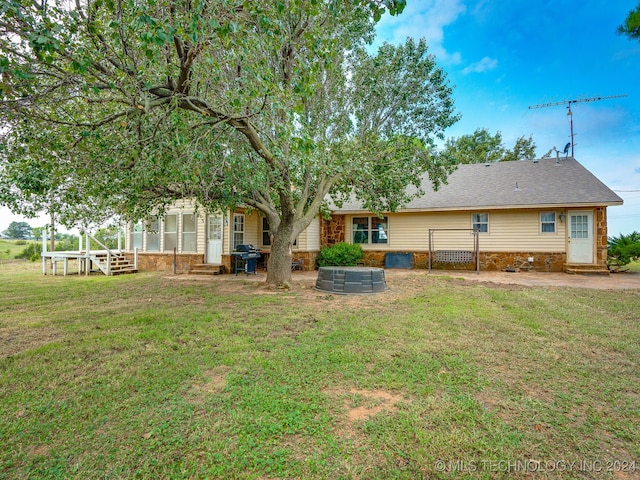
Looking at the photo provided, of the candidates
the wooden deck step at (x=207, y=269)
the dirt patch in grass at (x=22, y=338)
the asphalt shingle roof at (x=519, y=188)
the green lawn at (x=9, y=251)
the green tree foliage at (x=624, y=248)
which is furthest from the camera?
the green lawn at (x=9, y=251)

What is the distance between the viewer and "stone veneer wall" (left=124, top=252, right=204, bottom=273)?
13328mm

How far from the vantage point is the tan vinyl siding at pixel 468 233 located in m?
13.0

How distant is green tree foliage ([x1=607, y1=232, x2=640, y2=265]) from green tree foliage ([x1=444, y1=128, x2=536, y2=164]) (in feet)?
36.5

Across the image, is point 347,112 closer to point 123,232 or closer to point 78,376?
point 78,376

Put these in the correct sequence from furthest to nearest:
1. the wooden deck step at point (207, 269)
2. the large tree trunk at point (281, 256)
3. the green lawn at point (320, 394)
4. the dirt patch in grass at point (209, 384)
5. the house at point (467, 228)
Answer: the wooden deck step at point (207, 269) → the house at point (467, 228) → the large tree trunk at point (281, 256) → the dirt patch in grass at point (209, 384) → the green lawn at point (320, 394)

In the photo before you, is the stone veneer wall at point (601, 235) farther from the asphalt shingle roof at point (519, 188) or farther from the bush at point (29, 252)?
the bush at point (29, 252)

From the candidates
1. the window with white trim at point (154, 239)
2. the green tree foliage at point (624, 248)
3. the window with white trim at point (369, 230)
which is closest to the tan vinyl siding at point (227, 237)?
the window with white trim at point (154, 239)

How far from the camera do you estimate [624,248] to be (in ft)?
43.2

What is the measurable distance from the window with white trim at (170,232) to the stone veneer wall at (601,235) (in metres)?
16.8

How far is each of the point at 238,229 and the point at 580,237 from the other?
1367cm

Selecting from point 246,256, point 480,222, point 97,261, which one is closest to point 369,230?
point 480,222

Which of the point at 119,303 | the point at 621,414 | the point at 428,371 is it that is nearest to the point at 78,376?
the point at 428,371

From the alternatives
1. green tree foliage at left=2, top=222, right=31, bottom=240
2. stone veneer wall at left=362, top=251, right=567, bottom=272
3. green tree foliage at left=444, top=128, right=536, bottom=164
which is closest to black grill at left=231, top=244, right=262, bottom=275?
stone veneer wall at left=362, top=251, right=567, bottom=272

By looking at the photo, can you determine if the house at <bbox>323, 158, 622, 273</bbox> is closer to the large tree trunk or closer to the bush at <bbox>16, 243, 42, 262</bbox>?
the large tree trunk
